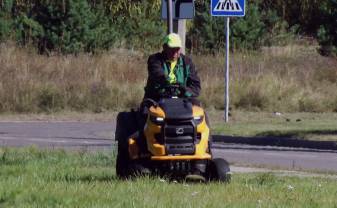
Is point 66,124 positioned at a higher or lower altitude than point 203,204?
lower

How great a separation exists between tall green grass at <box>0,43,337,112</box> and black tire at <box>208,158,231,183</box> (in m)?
16.7

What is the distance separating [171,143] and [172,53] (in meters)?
1.07

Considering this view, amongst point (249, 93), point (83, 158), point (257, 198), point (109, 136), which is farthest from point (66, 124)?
point (257, 198)

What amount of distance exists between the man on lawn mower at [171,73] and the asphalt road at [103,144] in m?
Result: 4.48

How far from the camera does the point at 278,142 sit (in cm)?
2062

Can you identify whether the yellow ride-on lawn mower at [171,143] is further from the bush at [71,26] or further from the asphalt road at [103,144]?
the bush at [71,26]

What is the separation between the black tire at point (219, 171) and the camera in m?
11.1

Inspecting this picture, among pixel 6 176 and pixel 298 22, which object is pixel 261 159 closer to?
→ pixel 6 176

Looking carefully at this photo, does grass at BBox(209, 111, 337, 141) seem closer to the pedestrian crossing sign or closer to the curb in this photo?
the curb

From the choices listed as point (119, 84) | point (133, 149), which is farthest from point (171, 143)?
point (119, 84)

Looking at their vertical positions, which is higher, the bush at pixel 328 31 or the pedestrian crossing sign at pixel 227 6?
the pedestrian crossing sign at pixel 227 6

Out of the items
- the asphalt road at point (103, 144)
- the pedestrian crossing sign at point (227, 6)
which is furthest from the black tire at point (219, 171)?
the pedestrian crossing sign at point (227, 6)

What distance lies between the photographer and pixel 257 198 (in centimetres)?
950

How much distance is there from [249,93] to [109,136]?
7.17 meters
